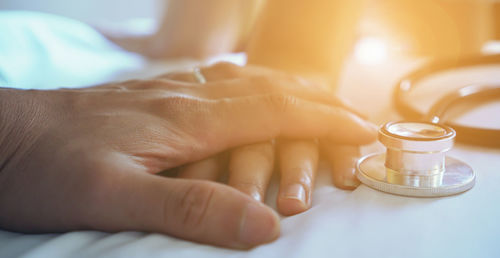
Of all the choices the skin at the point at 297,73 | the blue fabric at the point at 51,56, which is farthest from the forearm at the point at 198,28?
the skin at the point at 297,73

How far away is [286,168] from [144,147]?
219 millimetres

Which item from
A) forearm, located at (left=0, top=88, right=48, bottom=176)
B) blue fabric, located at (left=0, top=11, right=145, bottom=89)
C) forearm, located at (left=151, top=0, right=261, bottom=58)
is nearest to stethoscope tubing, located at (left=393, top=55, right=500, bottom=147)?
forearm, located at (left=0, top=88, right=48, bottom=176)

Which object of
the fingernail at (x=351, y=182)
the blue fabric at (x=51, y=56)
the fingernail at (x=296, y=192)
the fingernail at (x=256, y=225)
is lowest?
the fingernail at (x=351, y=182)

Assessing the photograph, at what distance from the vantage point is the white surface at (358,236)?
1.57 feet

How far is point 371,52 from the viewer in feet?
5.38

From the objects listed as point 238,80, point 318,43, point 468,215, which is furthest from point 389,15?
point 468,215

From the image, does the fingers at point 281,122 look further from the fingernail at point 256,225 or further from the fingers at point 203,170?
the fingernail at point 256,225

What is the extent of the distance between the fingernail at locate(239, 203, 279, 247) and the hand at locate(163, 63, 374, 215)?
105mm

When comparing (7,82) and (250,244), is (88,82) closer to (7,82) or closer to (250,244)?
(7,82)

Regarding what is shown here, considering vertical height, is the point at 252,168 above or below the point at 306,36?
below

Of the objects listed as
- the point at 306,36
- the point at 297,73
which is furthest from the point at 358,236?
the point at 306,36

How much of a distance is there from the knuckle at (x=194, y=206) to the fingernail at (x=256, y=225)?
0.05m

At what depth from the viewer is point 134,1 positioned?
13.6 ft

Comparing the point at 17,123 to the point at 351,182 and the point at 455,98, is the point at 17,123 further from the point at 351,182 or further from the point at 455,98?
the point at 455,98
